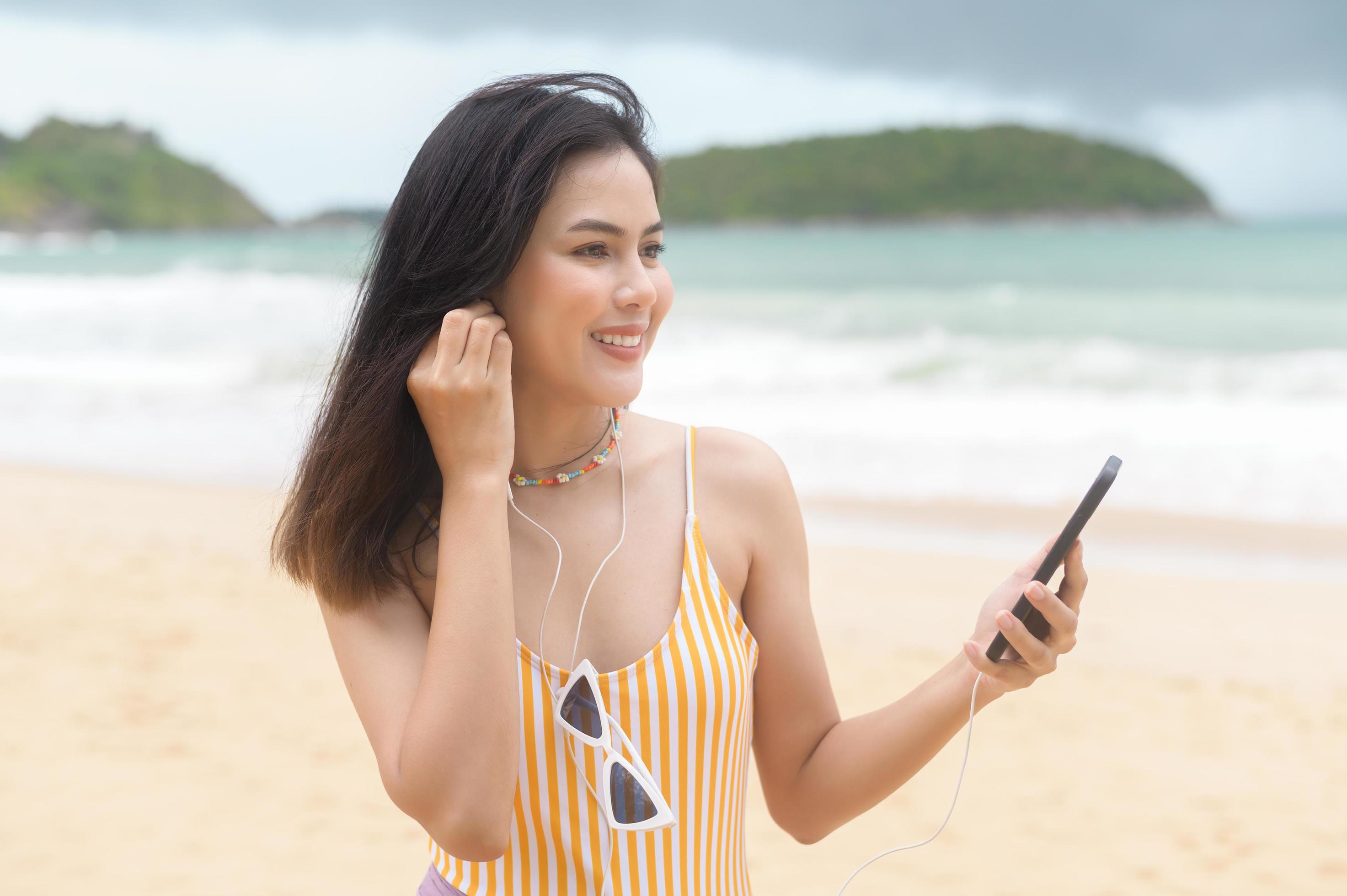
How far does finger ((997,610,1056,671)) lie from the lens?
162cm

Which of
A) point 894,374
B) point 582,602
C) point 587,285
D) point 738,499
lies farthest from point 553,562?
point 894,374

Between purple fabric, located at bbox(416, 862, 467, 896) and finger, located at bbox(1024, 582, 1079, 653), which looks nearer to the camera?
finger, located at bbox(1024, 582, 1079, 653)

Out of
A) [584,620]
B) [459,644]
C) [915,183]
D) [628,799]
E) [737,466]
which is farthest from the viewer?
[915,183]

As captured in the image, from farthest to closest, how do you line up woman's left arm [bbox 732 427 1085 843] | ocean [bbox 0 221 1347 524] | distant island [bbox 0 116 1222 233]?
distant island [bbox 0 116 1222 233] < ocean [bbox 0 221 1347 524] < woman's left arm [bbox 732 427 1085 843]

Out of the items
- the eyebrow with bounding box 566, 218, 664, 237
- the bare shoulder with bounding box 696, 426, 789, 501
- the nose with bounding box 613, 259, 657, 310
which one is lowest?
the bare shoulder with bounding box 696, 426, 789, 501

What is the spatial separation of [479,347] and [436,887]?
0.87 metres

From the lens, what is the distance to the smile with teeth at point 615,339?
5.77 feet

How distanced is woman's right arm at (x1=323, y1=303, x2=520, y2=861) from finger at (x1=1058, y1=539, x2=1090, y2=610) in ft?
2.58

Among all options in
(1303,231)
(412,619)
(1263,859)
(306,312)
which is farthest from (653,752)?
(1303,231)

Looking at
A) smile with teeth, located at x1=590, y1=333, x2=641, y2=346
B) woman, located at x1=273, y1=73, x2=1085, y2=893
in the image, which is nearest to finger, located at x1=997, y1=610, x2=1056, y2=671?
woman, located at x1=273, y1=73, x2=1085, y2=893

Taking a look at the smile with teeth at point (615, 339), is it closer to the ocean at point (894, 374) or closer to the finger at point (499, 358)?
the finger at point (499, 358)

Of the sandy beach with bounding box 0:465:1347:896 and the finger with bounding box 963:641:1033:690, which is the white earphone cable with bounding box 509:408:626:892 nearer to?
the finger with bounding box 963:641:1033:690

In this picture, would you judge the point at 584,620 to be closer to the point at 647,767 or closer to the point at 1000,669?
the point at 647,767

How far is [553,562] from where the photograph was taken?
1.86 m
